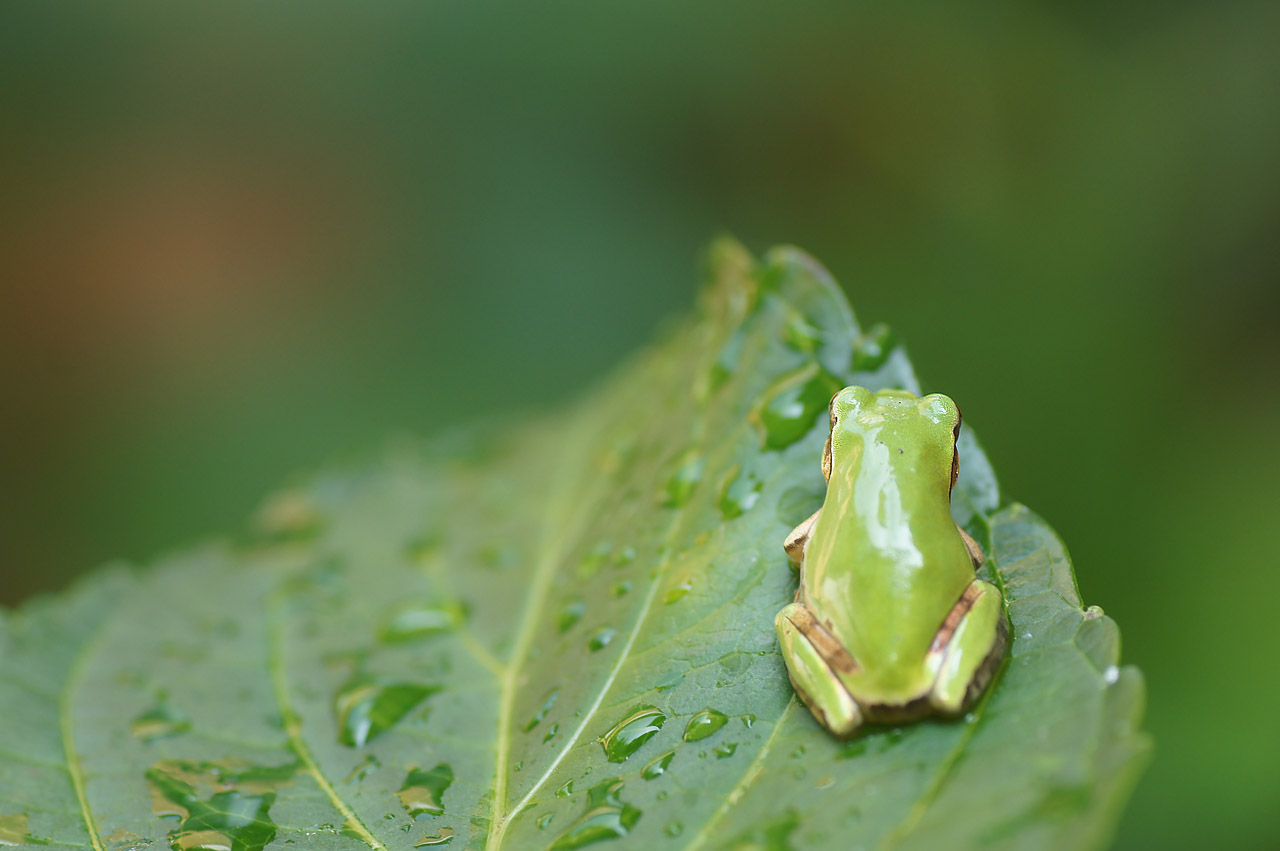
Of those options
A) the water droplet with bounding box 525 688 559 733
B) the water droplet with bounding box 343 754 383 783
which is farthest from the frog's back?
the water droplet with bounding box 343 754 383 783

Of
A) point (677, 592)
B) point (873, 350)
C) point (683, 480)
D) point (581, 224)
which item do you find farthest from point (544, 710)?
point (581, 224)

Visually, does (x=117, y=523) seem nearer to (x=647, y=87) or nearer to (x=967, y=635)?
(x=647, y=87)

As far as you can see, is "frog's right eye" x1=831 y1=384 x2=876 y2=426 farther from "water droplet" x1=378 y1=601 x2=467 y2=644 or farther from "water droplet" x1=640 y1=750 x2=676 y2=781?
"water droplet" x1=378 y1=601 x2=467 y2=644

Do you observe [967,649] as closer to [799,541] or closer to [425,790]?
[799,541]

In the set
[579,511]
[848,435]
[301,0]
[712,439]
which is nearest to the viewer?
[848,435]

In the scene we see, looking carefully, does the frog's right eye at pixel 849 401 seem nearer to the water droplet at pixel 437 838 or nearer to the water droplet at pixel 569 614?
the water droplet at pixel 569 614

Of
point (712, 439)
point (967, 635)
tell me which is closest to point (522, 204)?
point (712, 439)
